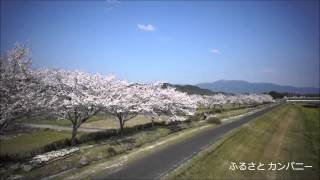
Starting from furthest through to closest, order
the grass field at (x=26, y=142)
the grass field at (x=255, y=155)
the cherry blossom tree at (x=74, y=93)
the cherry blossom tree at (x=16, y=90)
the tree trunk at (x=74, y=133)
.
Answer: the grass field at (x=26, y=142) < the tree trunk at (x=74, y=133) < the cherry blossom tree at (x=74, y=93) < the grass field at (x=255, y=155) < the cherry blossom tree at (x=16, y=90)

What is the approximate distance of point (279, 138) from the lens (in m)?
49.4

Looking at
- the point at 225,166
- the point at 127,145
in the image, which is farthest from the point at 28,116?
the point at 225,166

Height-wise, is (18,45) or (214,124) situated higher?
(18,45)

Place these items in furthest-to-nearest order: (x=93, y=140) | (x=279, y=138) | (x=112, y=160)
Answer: (x=279, y=138)
(x=93, y=140)
(x=112, y=160)

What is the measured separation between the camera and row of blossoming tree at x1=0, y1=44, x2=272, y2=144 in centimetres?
2295

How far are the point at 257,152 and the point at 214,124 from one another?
2515cm

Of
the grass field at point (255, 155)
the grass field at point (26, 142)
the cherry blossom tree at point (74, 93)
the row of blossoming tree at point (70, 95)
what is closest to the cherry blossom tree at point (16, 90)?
the row of blossoming tree at point (70, 95)

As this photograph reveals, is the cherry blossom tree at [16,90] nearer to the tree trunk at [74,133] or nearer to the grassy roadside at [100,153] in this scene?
the grassy roadside at [100,153]

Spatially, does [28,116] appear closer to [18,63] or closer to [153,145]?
[18,63]

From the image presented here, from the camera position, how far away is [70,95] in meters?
31.8

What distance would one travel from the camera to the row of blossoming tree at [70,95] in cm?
2295

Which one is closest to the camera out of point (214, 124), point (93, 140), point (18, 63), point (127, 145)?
point (18, 63)

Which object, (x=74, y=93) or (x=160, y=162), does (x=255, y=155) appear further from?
(x=74, y=93)

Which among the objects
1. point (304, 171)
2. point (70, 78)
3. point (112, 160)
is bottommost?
point (304, 171)
